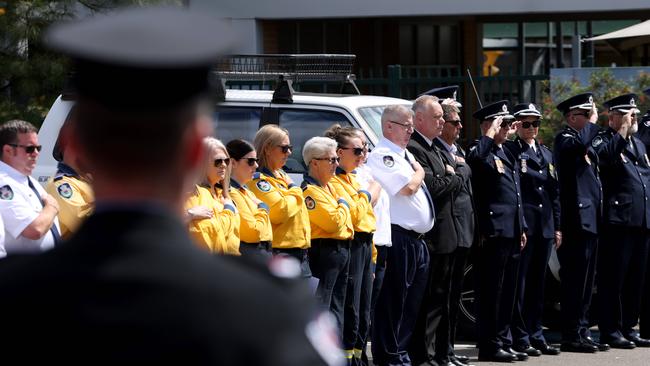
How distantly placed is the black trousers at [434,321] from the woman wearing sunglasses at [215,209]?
2.44 metres

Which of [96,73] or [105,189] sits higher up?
[96,73]

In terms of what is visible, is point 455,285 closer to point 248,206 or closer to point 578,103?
point 578,103

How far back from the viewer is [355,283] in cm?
789

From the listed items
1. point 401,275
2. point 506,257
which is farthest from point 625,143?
point 401,275

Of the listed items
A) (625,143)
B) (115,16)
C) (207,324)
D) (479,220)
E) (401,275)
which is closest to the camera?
(207,324)

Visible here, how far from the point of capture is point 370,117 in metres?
9.71

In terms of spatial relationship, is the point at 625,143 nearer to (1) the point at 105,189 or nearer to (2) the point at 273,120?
(2) the point at 273,120

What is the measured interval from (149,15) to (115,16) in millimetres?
54

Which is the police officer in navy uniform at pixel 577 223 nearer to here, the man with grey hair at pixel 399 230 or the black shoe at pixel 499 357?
the black shoe at pixel 499 357

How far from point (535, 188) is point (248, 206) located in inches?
135

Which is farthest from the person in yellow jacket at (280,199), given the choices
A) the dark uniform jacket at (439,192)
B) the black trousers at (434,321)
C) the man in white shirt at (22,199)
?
the black trousers at (434,321)

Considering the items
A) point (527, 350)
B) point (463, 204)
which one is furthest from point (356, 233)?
point (527, 350)

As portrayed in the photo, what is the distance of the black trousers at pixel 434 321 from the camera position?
29.0ft

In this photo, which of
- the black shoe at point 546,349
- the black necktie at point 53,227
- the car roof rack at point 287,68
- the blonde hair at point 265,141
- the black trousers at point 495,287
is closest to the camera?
the black necktie at point 53,227
